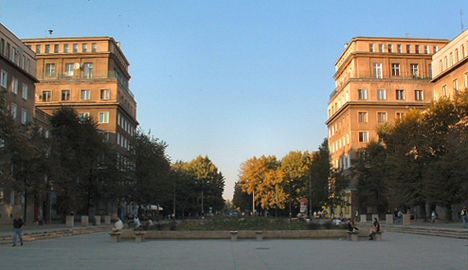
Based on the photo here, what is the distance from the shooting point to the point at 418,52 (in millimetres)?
91750

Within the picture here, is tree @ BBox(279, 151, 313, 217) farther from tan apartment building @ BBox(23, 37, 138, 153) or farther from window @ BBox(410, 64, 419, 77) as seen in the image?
tan apartment building @ BBox(23, 37, 138, 153)

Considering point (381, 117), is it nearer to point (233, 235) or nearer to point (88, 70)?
point (88, 70)

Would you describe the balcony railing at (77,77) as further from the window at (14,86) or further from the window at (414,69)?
the window at (414,69)

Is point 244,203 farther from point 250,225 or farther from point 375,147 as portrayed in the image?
point 250,225

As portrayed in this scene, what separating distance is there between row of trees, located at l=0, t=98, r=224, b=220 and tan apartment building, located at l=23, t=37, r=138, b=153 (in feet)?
34.3

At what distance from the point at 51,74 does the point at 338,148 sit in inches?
2040

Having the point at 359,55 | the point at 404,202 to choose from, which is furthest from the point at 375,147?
the point at 359,55

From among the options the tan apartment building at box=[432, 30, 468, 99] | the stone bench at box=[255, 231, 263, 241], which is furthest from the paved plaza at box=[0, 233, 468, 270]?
the tan apartment building at box=[432, 30, 468, 99]

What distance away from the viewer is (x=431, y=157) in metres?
54.3

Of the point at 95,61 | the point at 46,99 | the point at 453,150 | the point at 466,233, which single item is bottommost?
the point at 466,233

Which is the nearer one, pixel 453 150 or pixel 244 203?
pixel 453 150

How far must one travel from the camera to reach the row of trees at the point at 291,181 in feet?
277

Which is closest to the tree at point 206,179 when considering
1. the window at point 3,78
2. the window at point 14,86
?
the window at point 14,86

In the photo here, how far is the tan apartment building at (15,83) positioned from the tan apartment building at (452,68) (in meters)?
47.4
